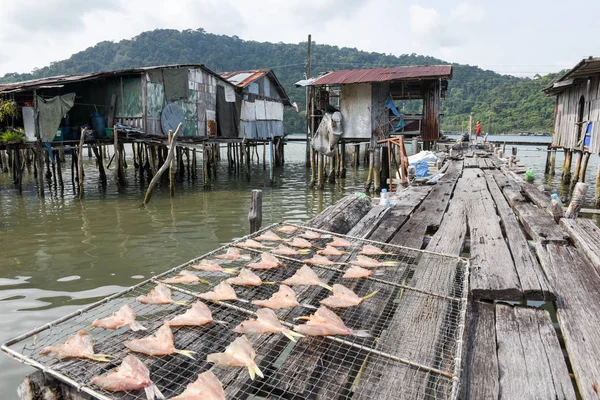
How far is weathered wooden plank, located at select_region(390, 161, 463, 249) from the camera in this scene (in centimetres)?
533

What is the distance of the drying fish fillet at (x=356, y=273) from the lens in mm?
3801

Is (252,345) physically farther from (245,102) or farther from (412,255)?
(245,102)

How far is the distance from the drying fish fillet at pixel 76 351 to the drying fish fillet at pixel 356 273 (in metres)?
2.15

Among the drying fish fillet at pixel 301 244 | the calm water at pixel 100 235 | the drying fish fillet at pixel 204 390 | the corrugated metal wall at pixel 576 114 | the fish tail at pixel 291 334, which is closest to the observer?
the drying fish fillet at pixel 204 390

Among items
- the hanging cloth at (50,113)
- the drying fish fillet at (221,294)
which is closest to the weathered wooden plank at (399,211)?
the drying fish fillet at (221,294)

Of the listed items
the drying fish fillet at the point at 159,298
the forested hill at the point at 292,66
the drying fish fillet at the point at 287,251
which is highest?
the forested hill at the point at 292,66

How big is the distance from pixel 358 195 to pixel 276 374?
5.19 metres

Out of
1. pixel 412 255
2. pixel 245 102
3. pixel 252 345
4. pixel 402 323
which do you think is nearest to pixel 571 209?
pixel 412 255

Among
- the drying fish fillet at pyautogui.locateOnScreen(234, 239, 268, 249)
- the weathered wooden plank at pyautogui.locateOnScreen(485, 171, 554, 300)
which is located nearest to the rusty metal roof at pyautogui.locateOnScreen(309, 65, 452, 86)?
the weathered wooden plank at pyautogui.locateOnScreen(485, 171, 554, 300)

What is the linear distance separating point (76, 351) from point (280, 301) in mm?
1447

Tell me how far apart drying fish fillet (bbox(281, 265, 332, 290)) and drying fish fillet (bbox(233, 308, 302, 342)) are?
702mm

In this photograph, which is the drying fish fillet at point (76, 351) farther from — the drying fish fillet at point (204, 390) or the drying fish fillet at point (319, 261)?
the drying fish fillet at point (319, 261)

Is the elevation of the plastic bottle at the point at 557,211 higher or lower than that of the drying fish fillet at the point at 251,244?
higher

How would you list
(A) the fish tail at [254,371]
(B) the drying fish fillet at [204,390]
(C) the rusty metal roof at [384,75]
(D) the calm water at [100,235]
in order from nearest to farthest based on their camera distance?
(B) the drying fish fillet at [204,390]
(A) the fish tail at [254,371]
(D) the calm water at [100,235]
(C) the rusty metal roof at [384,75]
